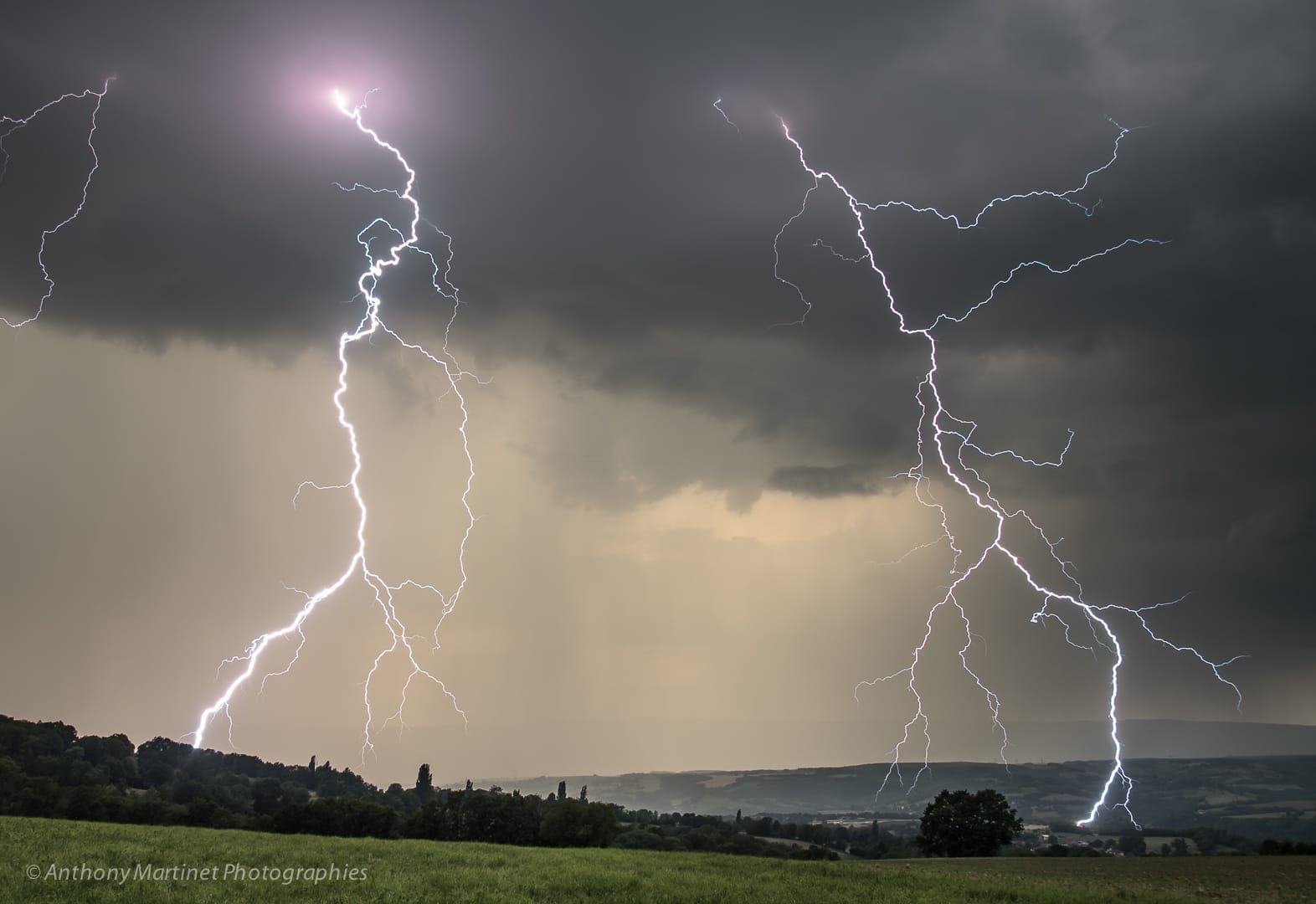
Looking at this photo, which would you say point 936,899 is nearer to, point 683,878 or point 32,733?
point 683,878

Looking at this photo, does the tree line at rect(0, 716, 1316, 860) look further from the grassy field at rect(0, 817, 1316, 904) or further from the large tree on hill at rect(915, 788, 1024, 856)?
the grassy field at rect(0, 817, 1316, 904)

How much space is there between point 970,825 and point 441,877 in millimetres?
50653

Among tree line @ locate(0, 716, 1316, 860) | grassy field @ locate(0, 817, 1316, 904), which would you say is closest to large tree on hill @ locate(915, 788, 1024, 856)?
tree line @ locate(0, 716, 1316, 860)

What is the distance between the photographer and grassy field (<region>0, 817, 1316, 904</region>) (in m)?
12.0

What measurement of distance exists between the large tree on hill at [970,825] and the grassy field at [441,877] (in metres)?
34.4

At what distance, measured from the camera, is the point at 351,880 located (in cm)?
1334

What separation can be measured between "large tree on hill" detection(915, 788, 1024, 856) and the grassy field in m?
34.4

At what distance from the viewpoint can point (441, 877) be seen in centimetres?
1394

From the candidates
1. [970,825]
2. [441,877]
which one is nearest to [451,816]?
[970,825]

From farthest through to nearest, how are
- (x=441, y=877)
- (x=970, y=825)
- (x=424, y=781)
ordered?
(x=424, y=781), (x=970, y=825), (x=441, y=877)

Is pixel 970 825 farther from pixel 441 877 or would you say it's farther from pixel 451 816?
pixel 441 877

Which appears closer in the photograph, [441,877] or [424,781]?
[441,877]

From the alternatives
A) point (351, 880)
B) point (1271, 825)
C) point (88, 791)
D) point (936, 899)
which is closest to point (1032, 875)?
point (936, 899)

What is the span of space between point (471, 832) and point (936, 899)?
1961 inches
